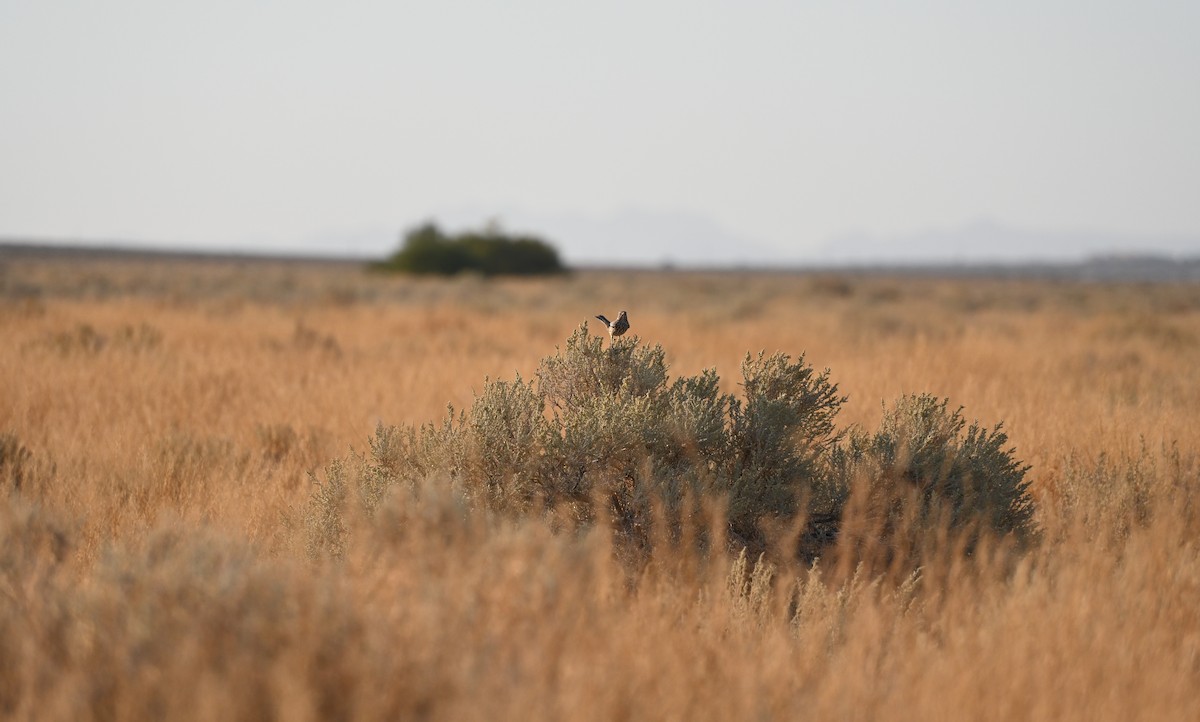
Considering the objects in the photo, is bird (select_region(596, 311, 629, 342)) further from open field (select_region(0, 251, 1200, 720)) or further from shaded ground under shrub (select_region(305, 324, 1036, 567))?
open field (select_region(0, 251, 1200, 720))

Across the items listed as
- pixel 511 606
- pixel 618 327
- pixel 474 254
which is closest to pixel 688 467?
pixel 618 327

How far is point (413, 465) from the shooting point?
4180 mm

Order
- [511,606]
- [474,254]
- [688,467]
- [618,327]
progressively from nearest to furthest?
1. [511,606]
2. [688,467]
3. [618,327]
4. [474,254]

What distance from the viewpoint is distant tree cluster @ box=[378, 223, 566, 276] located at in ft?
149

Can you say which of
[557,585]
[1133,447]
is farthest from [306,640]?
[1133,447]

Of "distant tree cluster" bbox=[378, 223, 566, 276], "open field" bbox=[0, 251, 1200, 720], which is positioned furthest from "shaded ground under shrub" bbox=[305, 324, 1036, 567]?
"distant tree cluster" bbox=[378, 223, 566, 276]

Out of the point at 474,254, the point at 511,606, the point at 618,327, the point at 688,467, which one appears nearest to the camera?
the point at 511,606

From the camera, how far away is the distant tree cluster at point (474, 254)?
4531cm

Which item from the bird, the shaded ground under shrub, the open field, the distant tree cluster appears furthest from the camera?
the distant tree cluster

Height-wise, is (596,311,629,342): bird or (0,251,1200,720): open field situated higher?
(596,311,629,342): bird

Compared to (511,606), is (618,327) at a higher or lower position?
higher

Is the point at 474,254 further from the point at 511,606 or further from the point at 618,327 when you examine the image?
the point at 511,606

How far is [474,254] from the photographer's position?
156 feet

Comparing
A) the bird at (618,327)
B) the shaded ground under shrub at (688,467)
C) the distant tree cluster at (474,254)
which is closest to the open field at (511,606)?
the shaded ground under shrub at (688,467)
